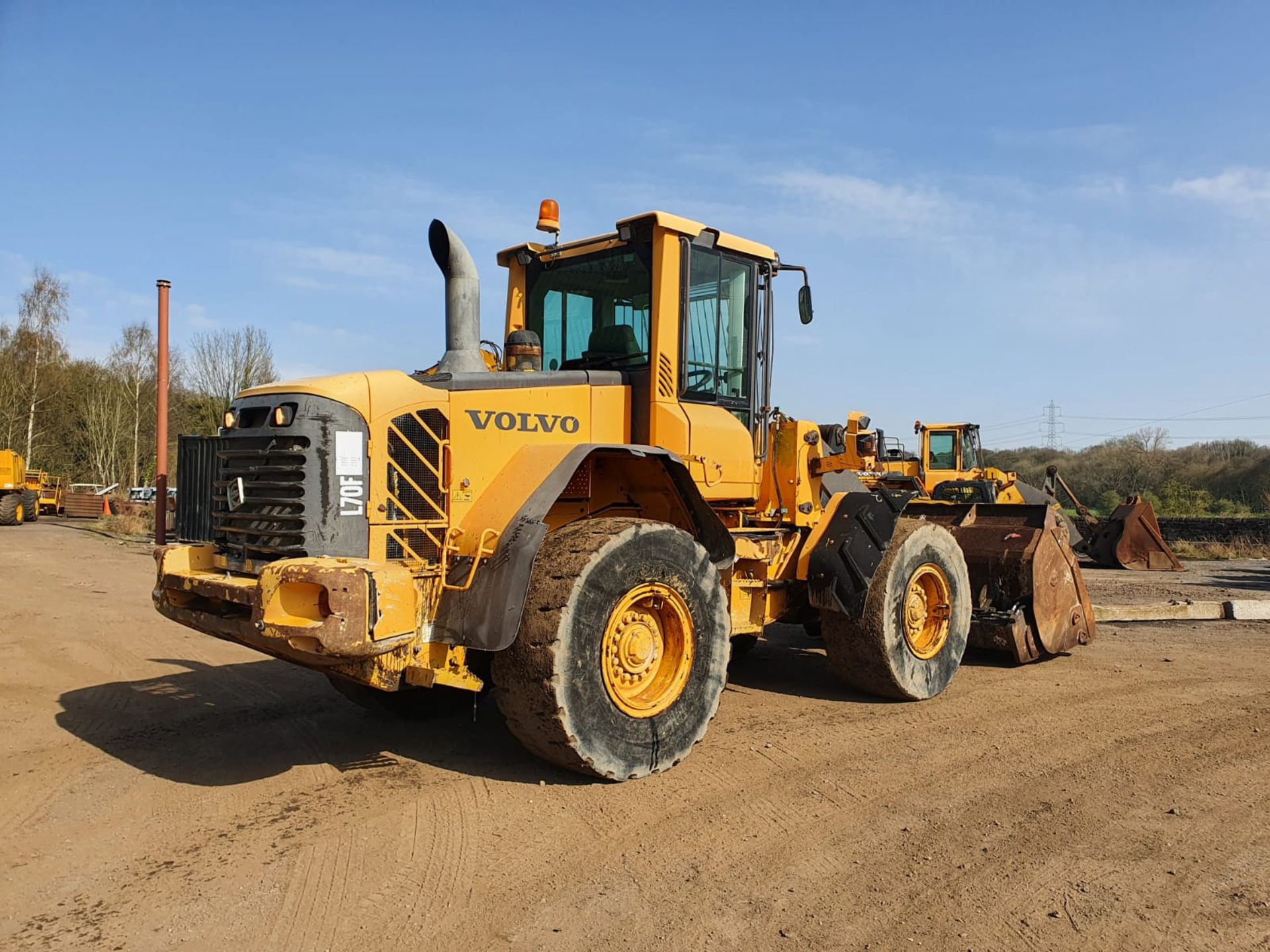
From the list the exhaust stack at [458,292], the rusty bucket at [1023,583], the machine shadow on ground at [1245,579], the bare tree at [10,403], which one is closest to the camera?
the exhaust stack at [458,292]

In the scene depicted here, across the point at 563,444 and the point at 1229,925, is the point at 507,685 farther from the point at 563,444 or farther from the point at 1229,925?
the point at 1229,925

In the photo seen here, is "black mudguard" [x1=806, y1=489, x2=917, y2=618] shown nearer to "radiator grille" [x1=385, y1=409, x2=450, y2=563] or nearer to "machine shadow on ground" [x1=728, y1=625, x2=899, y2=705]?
"machine shadow on ground" [x1=728, y1=625, x2=899, y2=705]

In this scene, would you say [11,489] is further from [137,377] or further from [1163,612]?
[1163,612]

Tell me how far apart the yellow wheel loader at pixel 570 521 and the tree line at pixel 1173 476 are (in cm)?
2407

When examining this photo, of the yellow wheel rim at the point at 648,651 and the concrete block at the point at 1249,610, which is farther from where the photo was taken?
the concrete block at the point at 1249,610

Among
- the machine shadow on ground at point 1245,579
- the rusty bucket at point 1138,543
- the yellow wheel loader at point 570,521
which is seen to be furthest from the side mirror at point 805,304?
Answer: the rusty bucket at point 1138,543

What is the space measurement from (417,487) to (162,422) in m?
3.96

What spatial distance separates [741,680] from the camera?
7.42m

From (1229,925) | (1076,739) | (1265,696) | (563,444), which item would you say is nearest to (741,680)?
(1076,739)

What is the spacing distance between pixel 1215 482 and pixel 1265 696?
33104 mm

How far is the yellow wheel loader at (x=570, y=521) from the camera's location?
4375mm

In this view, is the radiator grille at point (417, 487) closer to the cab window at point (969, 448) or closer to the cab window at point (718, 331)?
the cab window at point (718, 331)

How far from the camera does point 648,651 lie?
16.3ft

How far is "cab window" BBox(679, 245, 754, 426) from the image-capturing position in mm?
5867
